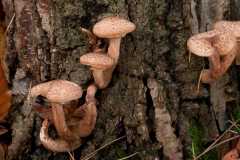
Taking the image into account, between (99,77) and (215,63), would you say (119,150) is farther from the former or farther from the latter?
(215,63)

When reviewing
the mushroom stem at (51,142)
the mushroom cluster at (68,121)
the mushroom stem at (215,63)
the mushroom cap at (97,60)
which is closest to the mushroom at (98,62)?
the mushroom cap at (97,60)

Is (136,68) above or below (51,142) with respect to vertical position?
above

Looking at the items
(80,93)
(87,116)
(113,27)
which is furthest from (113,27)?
(87,116)

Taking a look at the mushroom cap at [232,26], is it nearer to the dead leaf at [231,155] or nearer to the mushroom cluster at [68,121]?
the dead leaf at [231,155]

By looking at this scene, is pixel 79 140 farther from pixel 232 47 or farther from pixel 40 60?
pixel 232 47

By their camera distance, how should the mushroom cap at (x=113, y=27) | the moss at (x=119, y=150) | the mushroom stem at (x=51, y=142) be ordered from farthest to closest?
the moss at (x=119, y=150), the mushroom stem at (x=51, y=142), the mushroom cap at (x=113, y=27)

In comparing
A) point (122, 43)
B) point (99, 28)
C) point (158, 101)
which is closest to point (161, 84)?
point (158, 101)
